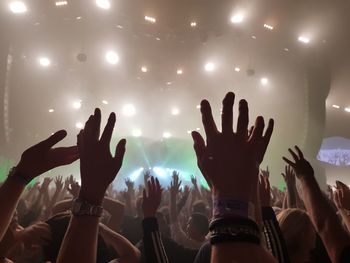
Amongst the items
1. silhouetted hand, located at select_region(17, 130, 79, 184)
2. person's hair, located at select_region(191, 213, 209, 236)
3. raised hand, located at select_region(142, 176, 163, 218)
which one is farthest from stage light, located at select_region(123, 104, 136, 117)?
silhouetted hand, located at select_region(17, 130, 79, 184)

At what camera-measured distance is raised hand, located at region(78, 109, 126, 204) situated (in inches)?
39.9

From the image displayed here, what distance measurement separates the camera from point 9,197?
3.74 ft

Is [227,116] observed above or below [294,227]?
above

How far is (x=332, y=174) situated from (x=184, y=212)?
44.5 feet

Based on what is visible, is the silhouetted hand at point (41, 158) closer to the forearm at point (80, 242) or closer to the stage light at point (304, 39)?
the forearm at point (80, 242)

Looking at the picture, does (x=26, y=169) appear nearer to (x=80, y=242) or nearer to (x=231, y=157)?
(x=80, y=242)

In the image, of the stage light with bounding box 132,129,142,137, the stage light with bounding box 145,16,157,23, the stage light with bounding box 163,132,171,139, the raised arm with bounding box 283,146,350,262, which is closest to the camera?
Answer: the raised arm with bounding box 283,146,350,262

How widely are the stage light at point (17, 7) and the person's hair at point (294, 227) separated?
10.2m

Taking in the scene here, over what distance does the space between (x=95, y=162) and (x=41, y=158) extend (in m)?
0.28

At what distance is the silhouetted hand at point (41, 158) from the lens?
118cm

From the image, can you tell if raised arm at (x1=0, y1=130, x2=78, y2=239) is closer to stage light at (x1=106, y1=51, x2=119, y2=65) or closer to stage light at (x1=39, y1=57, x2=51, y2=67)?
stage light at (x1=106, y1=51, x2=119, y2=65)

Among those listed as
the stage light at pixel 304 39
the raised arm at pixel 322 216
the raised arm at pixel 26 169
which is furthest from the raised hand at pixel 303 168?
the stage light at pixel 304 39

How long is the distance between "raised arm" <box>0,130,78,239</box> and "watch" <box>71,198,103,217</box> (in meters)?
0.30

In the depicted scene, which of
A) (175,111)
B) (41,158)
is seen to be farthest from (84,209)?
(175,111)
